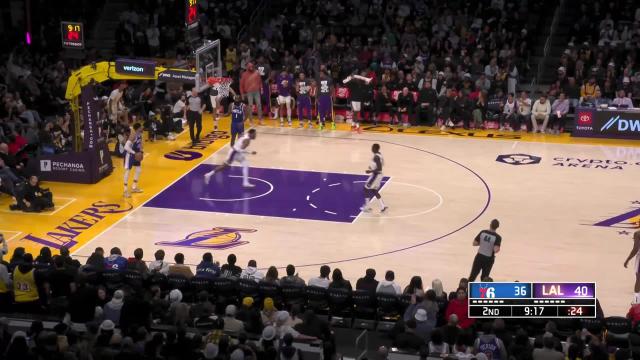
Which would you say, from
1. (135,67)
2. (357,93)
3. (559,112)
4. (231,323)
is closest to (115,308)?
(231,323)

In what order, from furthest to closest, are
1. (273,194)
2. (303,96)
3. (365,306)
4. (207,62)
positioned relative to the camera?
(303,96) < (207,62) < (273,194) < (365,306)

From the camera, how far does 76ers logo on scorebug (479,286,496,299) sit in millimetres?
15117

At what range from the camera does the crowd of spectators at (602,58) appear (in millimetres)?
31797

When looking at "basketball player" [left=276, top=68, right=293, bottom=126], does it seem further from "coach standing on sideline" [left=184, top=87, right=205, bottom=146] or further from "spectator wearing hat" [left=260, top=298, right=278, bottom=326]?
"spectator wearing hat" [left=260, top=298, right=278, bottom=326]

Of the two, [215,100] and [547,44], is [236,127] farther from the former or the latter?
[547,44]

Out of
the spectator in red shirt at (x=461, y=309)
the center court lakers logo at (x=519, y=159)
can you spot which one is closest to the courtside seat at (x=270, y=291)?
the spectator in red shirt at (x=461, y=309)

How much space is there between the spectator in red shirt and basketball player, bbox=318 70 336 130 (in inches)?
625

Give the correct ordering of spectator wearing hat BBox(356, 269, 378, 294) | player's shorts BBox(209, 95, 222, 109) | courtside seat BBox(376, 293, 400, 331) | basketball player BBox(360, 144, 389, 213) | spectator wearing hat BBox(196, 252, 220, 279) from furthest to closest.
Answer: player's shorts BBox(209, 95, 222, 109) → basketball player BBox(360, 144, 389, 213) → spectator wearing hat BBox(196, 252, 220, 279) → spectator wearing hat BBox(356, 269, 378, 294) → courtside seat BBox(376, 293, 400, 331)

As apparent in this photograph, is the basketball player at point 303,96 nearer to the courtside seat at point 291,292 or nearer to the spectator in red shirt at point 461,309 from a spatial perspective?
the courtside seat at point 291,292

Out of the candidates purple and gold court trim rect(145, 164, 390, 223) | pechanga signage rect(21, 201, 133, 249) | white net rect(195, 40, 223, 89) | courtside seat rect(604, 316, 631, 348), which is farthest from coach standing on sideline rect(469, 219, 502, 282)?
white net rect(195, 40, 223, 89)

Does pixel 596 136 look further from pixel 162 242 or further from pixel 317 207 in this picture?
pixel 162 242

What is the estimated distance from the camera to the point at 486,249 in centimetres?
1906

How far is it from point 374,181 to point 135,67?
644 cm

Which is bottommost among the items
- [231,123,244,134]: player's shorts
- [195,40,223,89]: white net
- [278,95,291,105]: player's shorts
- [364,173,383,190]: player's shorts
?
[364,173,383,190]: player's shorts
